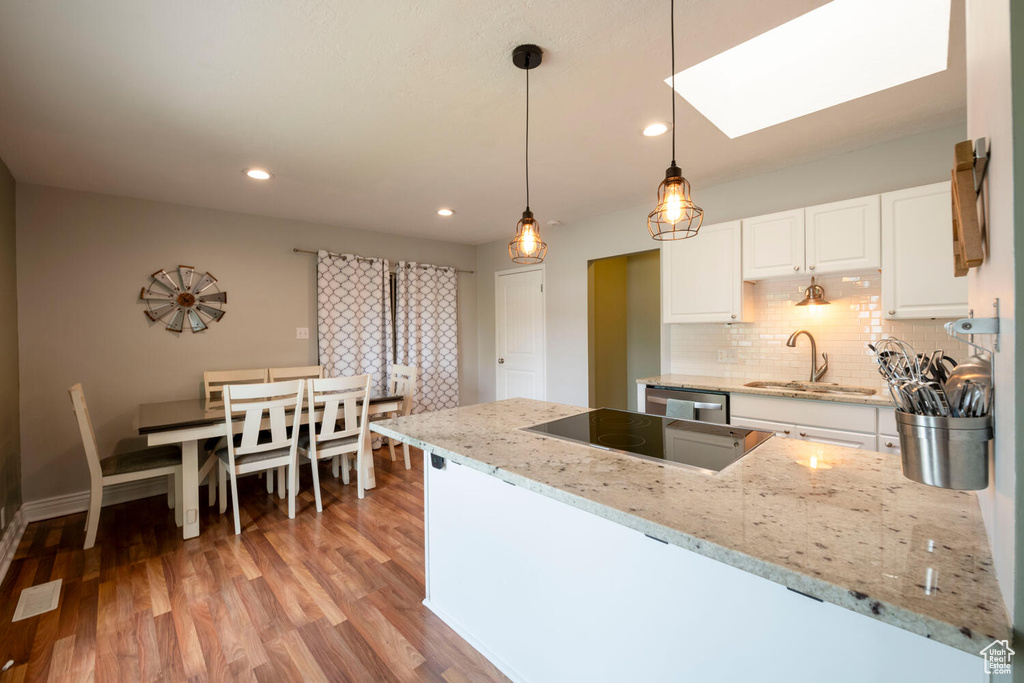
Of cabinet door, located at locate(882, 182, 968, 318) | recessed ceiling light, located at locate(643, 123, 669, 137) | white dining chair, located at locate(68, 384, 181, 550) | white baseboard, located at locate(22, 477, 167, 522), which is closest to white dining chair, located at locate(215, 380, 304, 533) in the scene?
white dining chair, located at locate(68, 384, 181, 550)

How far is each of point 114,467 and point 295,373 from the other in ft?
4.75

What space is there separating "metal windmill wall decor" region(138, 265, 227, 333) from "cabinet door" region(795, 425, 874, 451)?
4472mm

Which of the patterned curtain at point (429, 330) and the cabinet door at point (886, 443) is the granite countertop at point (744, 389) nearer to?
the cabinet door at point (886, 443)

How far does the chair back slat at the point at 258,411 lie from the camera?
2674 millimetres

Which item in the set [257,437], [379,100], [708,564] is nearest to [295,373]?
[257,437]

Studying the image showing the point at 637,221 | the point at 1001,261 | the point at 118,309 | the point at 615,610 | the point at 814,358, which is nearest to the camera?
the point at 1001,261

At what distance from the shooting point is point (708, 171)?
3025 mm

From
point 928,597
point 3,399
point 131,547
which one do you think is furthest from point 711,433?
point 3,399

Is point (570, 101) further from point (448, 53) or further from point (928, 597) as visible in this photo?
point (928, 597)

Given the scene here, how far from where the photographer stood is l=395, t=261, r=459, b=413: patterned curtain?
4.78 metres

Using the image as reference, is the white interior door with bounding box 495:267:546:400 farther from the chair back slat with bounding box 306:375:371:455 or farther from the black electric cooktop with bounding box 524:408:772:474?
the black electric cooktop with bounding box 524:408:772:474

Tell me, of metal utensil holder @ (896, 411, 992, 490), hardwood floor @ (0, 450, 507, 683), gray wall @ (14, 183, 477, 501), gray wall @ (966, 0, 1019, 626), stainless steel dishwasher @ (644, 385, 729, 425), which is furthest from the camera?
gray wall @ (14, 183, 477, 501)

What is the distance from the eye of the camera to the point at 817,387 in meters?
2.84

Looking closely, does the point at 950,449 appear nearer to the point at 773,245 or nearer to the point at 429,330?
the point at 773,245
